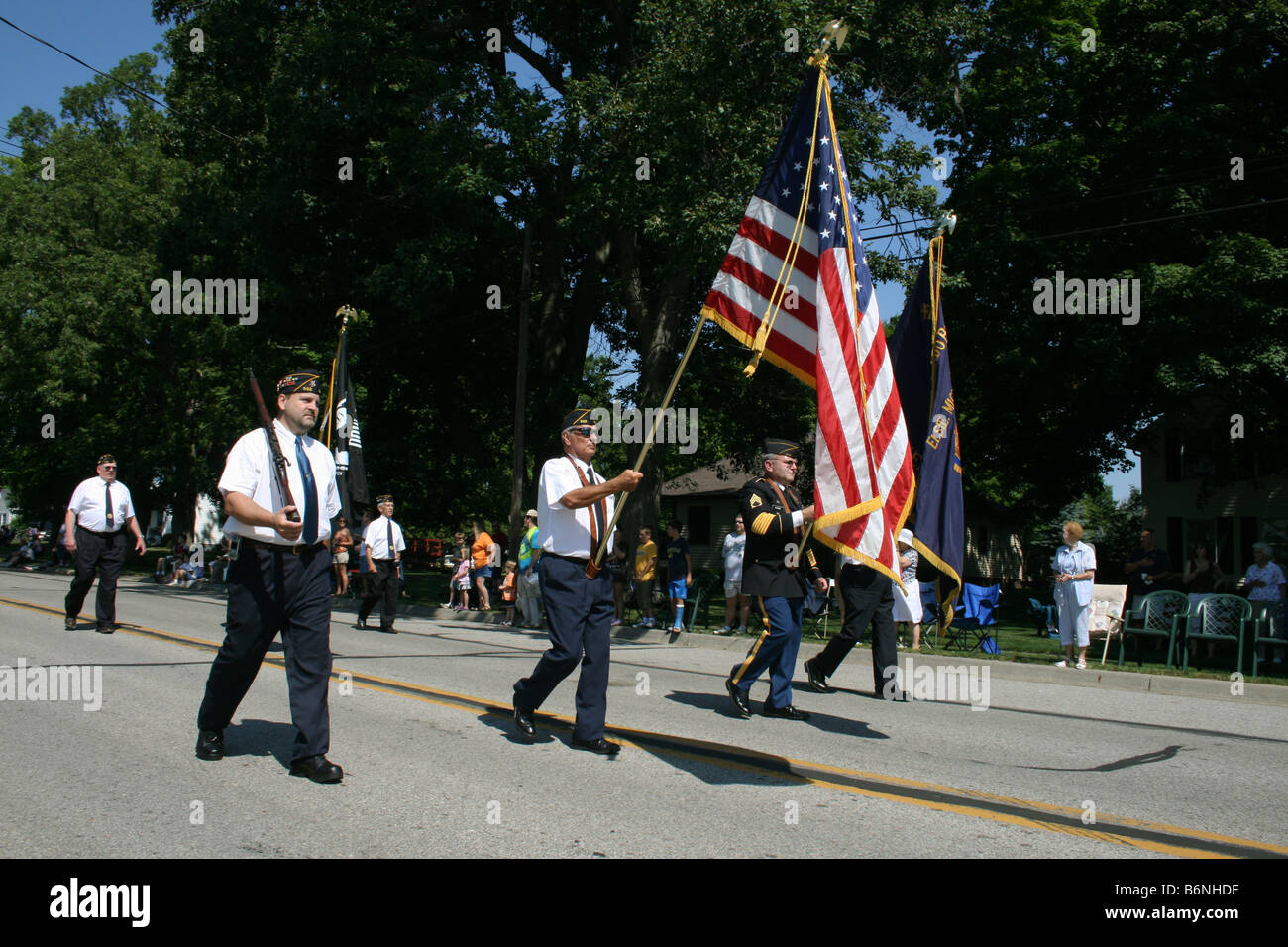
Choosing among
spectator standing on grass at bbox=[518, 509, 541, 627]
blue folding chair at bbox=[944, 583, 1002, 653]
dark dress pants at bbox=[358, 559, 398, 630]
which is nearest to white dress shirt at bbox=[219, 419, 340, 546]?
dark dress pants at bbox=[358, 559, 398, 630]

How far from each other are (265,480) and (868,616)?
5.52 meters

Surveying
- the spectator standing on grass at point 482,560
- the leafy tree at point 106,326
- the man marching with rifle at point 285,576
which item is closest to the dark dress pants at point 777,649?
the man marching with rifle at point 285,576

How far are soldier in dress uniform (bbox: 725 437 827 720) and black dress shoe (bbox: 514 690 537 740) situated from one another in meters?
1.89

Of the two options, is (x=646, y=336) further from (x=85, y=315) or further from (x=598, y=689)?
(x=85, y=315)

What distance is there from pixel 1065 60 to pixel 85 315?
3022 cm

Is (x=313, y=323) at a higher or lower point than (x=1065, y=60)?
lower

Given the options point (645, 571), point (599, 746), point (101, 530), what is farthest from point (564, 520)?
point (645, 571)

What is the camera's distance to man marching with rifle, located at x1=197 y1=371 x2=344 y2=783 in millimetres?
5457

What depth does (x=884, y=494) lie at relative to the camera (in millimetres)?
7062

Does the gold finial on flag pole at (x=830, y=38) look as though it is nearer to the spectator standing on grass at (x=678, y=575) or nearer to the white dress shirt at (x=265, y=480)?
the white dress shirt at (x=265, y=480)

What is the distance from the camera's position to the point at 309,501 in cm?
566

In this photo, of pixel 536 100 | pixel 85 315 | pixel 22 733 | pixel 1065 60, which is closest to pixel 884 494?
pixel 22 733

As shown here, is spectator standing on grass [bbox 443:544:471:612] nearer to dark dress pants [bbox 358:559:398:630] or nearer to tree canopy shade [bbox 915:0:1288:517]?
dark dress pants [bbox 358:559:398:630]
